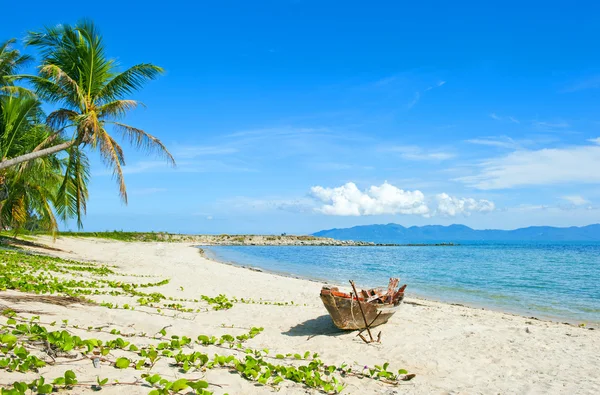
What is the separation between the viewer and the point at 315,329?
9.93 m

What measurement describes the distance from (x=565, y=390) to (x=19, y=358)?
24.7ft

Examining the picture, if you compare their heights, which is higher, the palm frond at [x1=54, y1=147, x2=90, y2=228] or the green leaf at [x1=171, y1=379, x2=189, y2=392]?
the palm frond at [x1=54, y1=147, x2=90, y2=228]

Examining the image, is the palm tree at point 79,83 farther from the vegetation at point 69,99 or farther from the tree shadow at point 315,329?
the tree shadow at point 315,329

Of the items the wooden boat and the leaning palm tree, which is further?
the leaning palm tree

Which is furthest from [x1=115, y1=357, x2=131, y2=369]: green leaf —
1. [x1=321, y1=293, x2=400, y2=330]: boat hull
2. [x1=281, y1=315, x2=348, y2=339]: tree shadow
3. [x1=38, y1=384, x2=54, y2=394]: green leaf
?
[x1=321, y1=293, x2=400, y2=330]: boat hull

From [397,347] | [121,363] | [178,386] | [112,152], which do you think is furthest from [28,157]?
[397,347]

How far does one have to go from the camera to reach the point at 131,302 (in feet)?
34.6

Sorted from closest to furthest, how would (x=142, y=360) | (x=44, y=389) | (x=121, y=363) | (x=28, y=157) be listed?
(x=44, y=389), (x=121, y=363), (x=142, y=360), (x=28, y=157)

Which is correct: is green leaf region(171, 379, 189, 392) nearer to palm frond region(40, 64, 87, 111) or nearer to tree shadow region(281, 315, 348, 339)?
tree shadow region(281, 315, 348, 339)

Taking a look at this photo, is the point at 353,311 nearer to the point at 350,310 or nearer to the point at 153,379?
the point at 350,310

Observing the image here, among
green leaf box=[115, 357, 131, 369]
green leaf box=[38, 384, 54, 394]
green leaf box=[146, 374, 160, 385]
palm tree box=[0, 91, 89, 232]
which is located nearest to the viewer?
green leaf box=[38, 384, 54, 394]

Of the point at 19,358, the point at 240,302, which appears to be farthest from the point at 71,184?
the point at 19,358

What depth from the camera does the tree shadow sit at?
31.3 ft

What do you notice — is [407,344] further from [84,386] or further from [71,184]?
[71,184]
